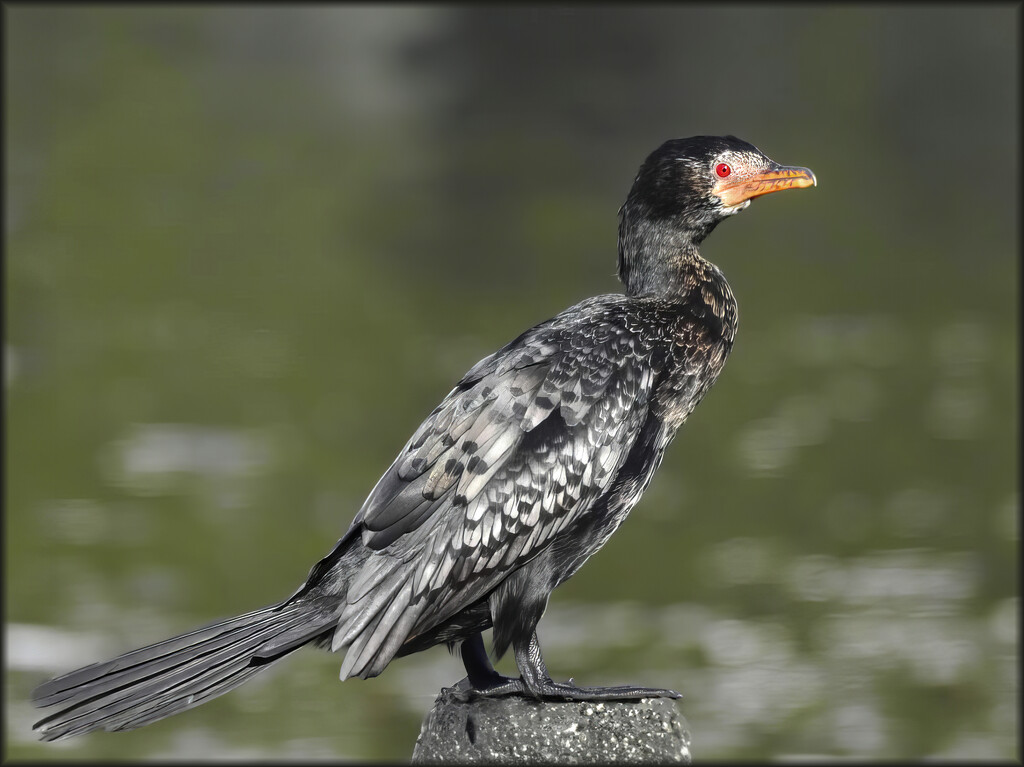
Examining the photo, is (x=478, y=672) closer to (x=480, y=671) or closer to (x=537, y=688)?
(x=480, y=671)

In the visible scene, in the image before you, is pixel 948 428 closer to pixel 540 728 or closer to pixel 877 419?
pixel 877 419

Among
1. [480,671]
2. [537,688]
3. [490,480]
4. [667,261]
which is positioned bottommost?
[537,688]

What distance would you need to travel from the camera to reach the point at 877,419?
105 ft

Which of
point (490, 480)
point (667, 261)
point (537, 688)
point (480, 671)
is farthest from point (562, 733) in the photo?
point (667, 261)

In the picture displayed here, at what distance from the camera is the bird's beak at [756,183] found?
6.77 metres

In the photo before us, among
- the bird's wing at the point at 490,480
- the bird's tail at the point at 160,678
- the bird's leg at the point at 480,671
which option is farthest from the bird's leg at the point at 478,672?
the bird's tail at the point at 160,678

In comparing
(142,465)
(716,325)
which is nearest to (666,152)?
(716,325)

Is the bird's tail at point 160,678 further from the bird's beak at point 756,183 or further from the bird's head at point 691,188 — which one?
the bird's beak at point 756,183

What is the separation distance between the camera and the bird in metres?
5.92

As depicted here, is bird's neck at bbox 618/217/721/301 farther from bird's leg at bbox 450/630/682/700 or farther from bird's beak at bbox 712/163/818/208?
bird's leg at bbox 450/630/682/700

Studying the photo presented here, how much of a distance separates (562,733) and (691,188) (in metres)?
2.51

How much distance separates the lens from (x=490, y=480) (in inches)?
244

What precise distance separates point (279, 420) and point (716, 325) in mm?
25116

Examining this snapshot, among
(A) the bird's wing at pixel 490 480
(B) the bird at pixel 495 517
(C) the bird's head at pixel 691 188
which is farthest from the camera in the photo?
(C) the bird's head at pixel 691 188
